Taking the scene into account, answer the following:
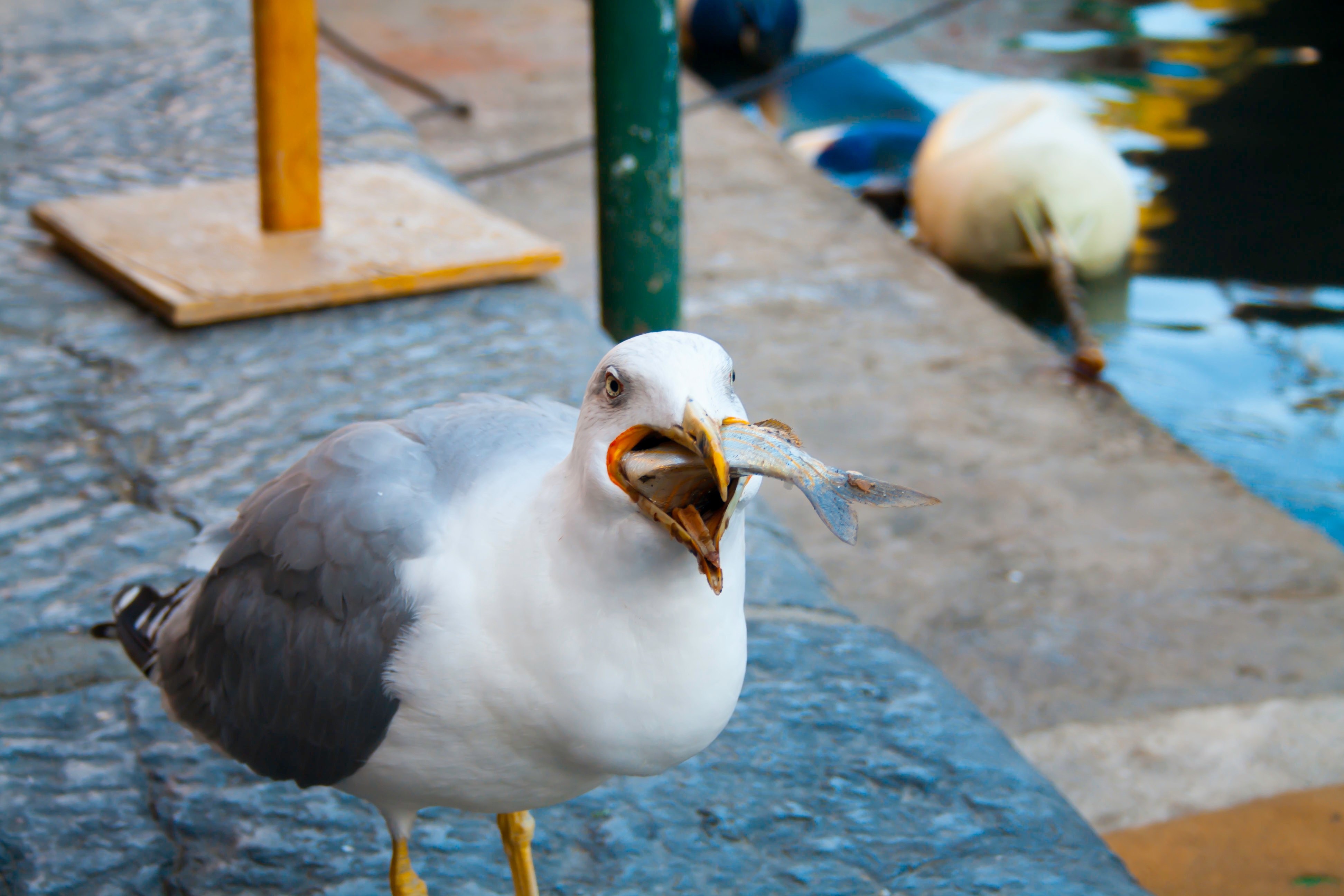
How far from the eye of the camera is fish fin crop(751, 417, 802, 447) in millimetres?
946

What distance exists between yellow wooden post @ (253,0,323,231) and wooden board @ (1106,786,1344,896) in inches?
73.8

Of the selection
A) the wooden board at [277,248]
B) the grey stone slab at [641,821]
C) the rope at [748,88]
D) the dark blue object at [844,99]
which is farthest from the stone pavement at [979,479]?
the dark blue object at [844,99]

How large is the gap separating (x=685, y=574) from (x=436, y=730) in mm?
277

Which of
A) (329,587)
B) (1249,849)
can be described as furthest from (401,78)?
(329,587)

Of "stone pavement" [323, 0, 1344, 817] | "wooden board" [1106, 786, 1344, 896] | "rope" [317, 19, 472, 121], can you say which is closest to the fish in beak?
"wooden board" [1106, 786, 1344, 896]

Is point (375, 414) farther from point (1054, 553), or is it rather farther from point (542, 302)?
point (1054, 553)

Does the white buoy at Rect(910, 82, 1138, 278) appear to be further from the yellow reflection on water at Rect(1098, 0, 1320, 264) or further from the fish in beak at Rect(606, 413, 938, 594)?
the fish in beak at Rect(606, 413, 938, 594)

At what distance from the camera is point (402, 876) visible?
49.4 inches

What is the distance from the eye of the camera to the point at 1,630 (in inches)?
65.1

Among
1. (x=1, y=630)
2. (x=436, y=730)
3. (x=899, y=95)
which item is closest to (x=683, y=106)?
(x=899, y=95)

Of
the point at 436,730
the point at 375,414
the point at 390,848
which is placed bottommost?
the point at 390,848

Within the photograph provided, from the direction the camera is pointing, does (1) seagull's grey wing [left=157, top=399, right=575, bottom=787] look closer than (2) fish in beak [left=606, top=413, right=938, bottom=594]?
No

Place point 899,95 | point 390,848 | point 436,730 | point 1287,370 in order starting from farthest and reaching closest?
1. point 899,95
2. point 1287,370
3. point 390,848
4. point 436,730

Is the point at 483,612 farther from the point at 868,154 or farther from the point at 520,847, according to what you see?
the point at 868,154
